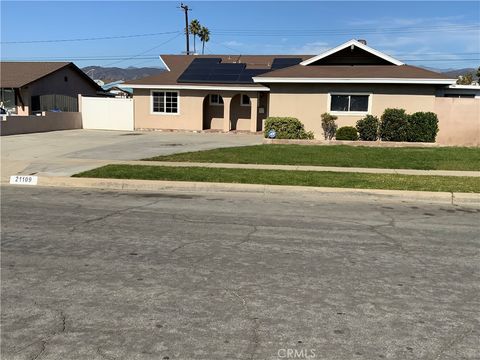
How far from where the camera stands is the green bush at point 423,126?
20.9 m

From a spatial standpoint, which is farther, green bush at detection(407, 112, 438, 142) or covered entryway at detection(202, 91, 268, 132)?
covered entryway at detection(202, 91, 268, 132)

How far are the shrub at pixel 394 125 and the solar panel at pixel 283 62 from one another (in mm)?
10513

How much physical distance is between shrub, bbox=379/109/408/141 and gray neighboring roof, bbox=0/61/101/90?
2293 centimetres

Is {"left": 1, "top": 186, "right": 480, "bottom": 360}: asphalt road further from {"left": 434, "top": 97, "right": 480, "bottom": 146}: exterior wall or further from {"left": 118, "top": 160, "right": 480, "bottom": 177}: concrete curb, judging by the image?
{"left": 434, "top": 97, "right": 480, "bottom": 146}: exterior wall

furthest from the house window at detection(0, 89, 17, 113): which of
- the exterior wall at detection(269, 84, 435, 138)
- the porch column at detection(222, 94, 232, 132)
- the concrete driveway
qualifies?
the exterior wall at detection(269, 84, 435, 138)

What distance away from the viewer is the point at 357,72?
22.6 meters

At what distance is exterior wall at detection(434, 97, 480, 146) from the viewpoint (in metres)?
21.4

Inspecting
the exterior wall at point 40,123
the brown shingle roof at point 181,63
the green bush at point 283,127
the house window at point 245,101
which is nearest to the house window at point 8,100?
the exterior wall at point 40,123

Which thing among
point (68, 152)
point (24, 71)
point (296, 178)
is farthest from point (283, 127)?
point (24, 71)

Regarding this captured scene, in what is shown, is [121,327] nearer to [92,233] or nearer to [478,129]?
[92,233]

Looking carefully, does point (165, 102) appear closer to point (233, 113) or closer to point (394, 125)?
point (233, 113)

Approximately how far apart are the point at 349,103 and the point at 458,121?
476 centimetres

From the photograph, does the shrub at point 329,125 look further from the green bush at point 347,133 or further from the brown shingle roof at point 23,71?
the brown shingle roof at point 23,71

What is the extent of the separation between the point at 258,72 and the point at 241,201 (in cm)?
2148
